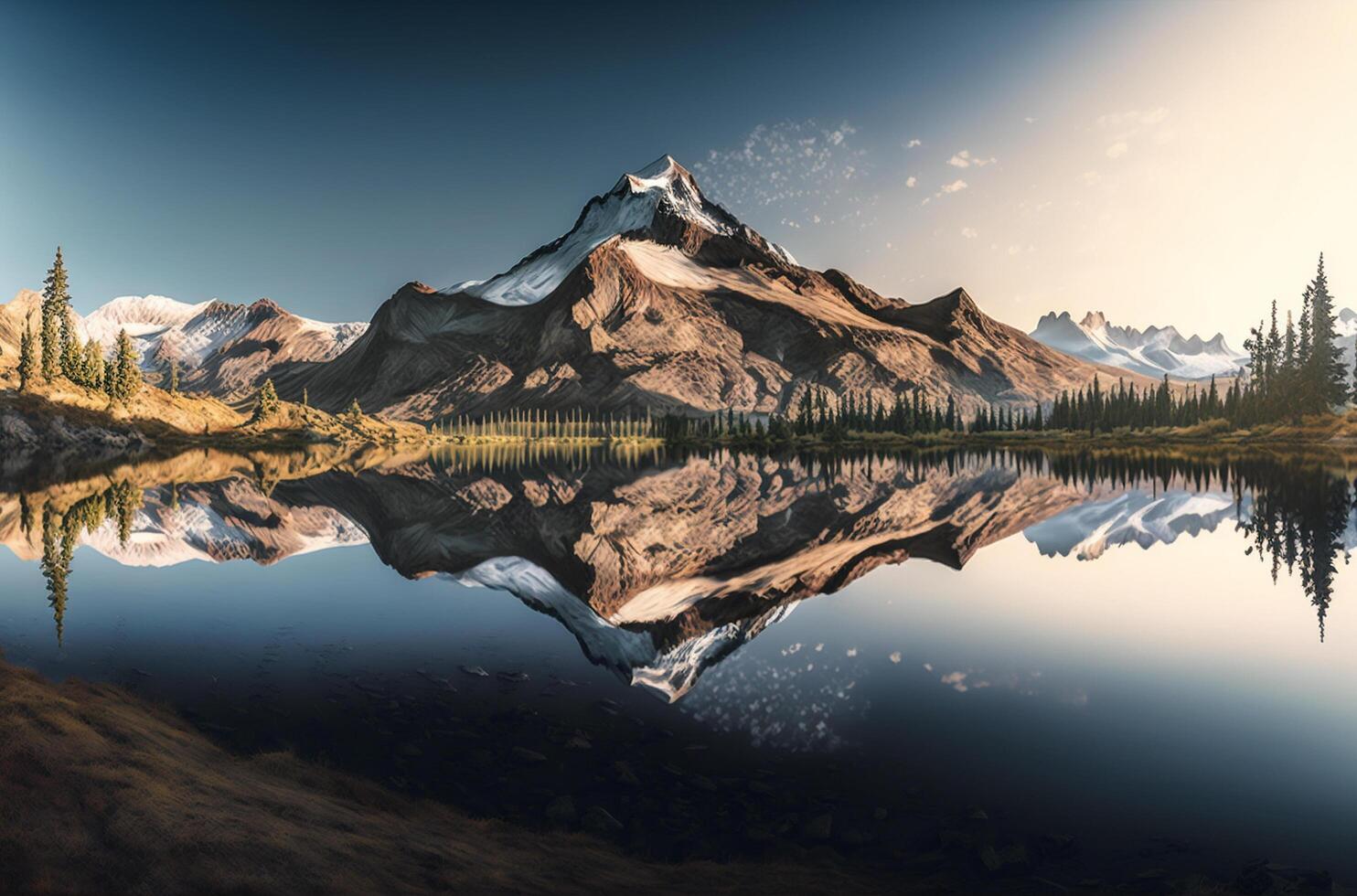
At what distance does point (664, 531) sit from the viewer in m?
37.7

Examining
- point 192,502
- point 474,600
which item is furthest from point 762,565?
point 192,502

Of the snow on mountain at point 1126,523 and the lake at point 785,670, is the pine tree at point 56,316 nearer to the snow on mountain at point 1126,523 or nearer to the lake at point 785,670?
the lake at point 785,670

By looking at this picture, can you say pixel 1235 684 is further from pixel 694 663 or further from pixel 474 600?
pixel 474 600

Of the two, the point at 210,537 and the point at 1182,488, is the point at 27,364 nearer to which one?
the point at 210,537

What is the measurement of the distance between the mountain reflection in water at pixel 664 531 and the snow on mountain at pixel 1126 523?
8.6 inches

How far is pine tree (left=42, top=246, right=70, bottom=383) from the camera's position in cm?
16225

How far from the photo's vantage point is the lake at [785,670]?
9.80 metres

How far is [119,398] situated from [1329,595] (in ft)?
704

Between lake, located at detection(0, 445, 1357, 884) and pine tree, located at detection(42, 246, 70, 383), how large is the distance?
167357mm

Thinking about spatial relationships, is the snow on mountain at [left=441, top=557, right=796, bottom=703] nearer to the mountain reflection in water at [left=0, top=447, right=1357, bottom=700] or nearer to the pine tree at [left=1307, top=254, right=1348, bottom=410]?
the mountain reflection in water at [left=0, top=447, right=1357, bottom=700]

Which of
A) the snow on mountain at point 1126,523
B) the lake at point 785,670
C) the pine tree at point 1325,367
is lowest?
the lake at point 785,670

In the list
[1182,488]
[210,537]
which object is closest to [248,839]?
[210,537]

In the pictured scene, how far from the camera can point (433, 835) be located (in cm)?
866

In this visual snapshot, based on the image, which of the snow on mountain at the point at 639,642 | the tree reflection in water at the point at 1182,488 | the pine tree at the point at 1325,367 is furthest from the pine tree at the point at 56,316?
the pine tree at the point at 1325,367
